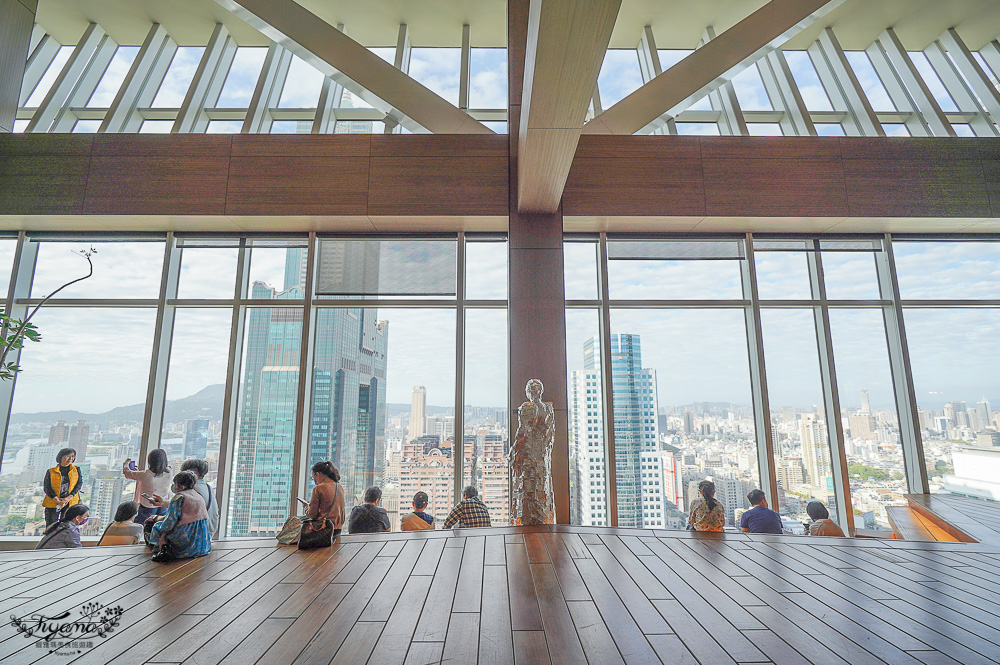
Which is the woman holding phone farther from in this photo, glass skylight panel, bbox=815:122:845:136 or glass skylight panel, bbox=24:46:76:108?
glass skylight panel, bbox=815:122:845:136

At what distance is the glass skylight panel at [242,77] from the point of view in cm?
686

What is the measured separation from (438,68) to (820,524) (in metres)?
7.59

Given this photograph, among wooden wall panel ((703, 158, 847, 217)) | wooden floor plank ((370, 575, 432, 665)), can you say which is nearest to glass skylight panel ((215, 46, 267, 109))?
wooden wall panel ((703, 158, 847, 217))

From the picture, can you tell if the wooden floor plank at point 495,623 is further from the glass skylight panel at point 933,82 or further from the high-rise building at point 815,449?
the glass skylight panel at point 933,82

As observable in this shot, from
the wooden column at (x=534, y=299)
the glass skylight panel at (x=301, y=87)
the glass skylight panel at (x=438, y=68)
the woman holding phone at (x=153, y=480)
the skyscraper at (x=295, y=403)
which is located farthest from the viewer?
the glass skylight panel at (x=438, y=68)

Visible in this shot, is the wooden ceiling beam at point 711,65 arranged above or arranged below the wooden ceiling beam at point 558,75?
above

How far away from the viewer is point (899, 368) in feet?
21.1

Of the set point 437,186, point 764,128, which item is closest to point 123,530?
point 437,186

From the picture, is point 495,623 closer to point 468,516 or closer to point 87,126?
point 468,516

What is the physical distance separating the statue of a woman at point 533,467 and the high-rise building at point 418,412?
175 centimetres

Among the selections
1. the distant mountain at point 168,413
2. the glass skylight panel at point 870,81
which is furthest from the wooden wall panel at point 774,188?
the distant mountain at point 168,413

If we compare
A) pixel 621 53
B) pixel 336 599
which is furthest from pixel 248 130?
pixel 336 599

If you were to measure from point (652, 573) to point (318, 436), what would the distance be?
14.7ft

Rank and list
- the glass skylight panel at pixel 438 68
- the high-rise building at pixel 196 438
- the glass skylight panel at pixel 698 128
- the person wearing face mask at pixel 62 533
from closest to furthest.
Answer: the person wearing face mask at pixel 62 533
the high-rise building at pixel 196 438
the glass skylight panel at pixel 698 128
the glass skylight panel at pixel 438 68
